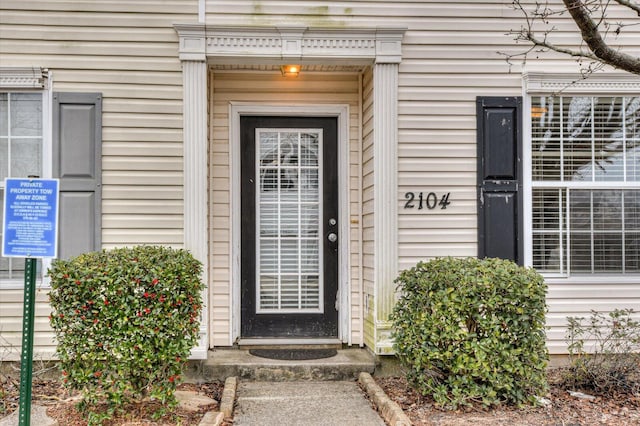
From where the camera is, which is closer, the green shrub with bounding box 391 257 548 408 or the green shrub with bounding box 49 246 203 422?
the green shrub with bounding box 49 246 203 422

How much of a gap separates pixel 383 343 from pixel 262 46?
9.18 ft

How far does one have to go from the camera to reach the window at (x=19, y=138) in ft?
15.7

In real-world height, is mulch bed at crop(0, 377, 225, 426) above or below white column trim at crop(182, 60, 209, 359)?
below

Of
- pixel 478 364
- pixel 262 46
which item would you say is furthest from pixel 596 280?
pixel 262 46

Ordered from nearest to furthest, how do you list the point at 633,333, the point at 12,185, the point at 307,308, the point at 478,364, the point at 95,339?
the point at 12,185, the point at 95,339, the point at 478,364, the point at 633,333, the point at 307,308

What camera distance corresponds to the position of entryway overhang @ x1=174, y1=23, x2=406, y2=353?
4.75 metres

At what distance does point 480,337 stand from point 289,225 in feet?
7.33

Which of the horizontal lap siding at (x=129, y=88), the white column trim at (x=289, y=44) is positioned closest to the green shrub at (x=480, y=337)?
the white column trim at (x=289, y=44)

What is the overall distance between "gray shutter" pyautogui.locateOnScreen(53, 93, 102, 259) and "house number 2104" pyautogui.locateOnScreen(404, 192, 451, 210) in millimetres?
2700

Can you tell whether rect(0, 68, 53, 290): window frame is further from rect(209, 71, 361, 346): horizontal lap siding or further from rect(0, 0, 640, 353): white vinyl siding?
rect(209, 71, 361, 346): horizontal lap siding

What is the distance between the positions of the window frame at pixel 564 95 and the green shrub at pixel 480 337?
45.1 inches

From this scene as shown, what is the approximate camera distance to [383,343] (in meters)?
4.80

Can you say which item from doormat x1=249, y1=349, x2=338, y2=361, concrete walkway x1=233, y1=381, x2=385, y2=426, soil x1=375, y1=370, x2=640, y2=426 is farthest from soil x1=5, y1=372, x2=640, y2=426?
doormat x1=249, y1=349, x2=338, y2=361

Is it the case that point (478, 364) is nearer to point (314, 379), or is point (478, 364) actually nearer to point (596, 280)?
point (314, 379)
